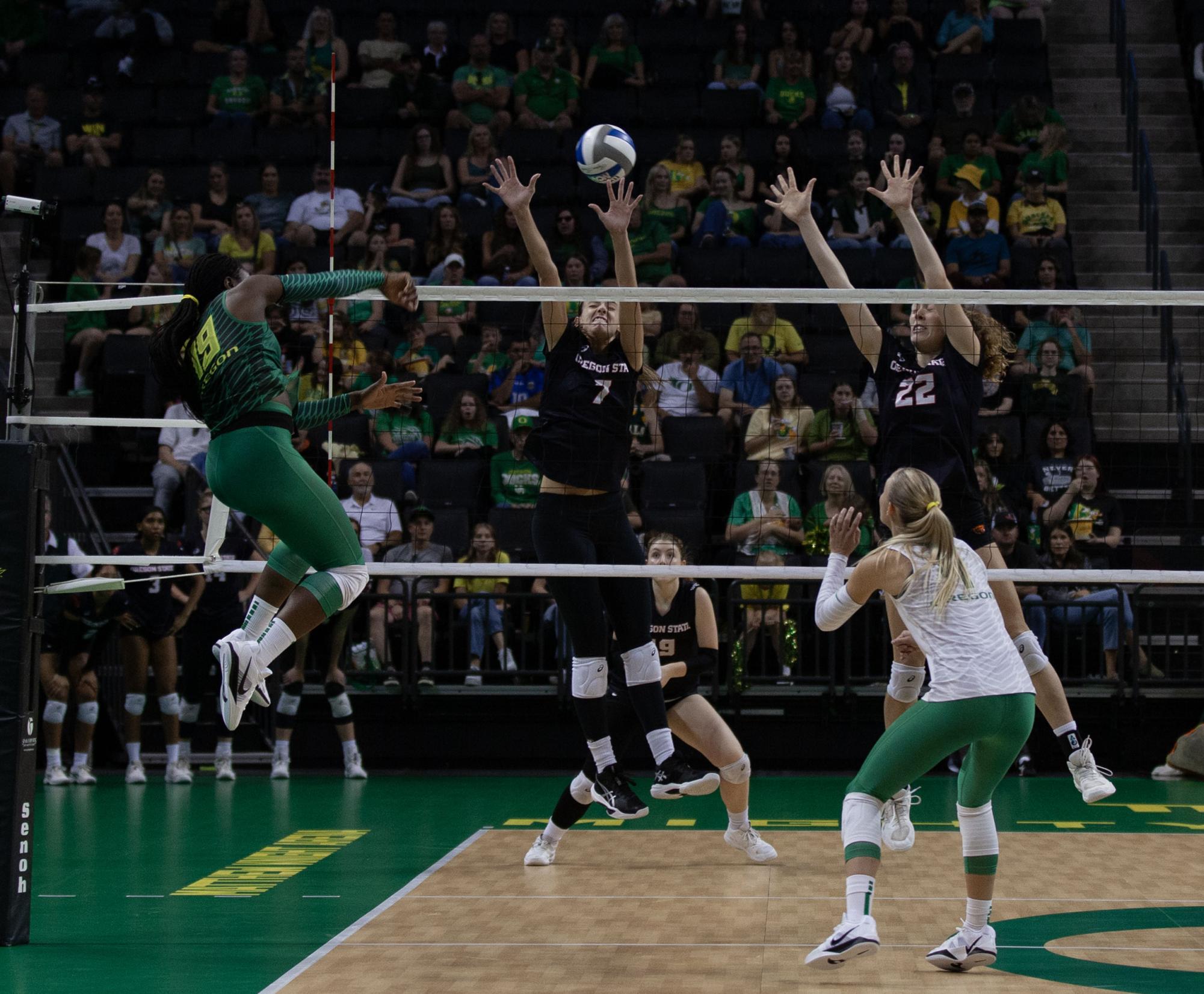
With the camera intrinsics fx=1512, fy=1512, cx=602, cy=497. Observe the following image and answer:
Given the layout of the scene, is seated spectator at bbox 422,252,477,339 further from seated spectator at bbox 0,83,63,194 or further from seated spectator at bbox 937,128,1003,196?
seated spectator at bbox 0,83,63,194

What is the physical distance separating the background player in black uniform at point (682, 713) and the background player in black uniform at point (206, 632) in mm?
4282

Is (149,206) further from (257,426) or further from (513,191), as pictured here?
(257,426)

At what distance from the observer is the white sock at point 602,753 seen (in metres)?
6.86

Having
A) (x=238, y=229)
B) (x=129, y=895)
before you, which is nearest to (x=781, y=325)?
(x=238, y=229)

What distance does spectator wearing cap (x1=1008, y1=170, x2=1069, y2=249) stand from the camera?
1437 centimetres

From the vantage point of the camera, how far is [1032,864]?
7777 millimetres

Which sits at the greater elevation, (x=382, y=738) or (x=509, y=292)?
(x=509, y=292)

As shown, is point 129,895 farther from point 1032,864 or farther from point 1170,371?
point 1170,371

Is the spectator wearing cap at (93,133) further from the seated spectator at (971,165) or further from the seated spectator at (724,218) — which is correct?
the seated spectator at (971,165)

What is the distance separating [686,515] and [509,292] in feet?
17.2

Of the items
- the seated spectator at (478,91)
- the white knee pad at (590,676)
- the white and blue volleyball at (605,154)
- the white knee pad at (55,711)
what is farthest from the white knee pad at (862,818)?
the seated spectator at (478,91)

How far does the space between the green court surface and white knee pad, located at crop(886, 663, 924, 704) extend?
0.93 m

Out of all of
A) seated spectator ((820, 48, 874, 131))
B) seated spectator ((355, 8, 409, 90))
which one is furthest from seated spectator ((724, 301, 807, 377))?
seated spectator ((355, 8, 409, 90))

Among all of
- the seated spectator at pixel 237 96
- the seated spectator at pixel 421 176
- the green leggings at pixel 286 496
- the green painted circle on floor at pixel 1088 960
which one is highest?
the seated spectator at pixel 237 96
